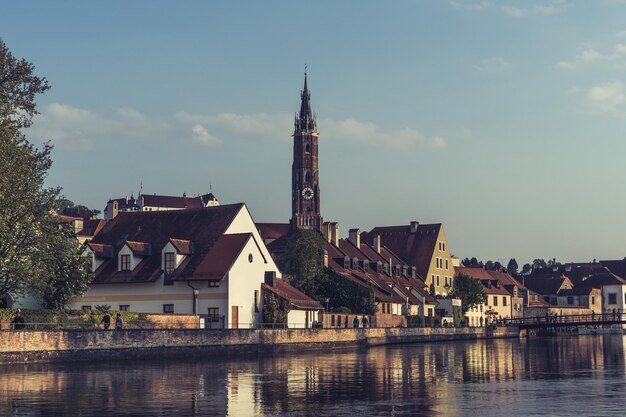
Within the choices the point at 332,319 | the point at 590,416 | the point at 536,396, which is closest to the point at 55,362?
the point at 536,396

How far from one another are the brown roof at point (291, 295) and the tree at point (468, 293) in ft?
151

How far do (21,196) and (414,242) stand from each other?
87.4 metres

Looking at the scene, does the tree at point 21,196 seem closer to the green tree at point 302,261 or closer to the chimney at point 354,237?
the green tree at point 302,261

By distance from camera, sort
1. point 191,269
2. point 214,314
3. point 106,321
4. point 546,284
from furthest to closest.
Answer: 1. point 546,284
2. point 191,269
3. point 214,314
4. point 106,321

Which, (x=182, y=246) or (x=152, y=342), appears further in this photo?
(x=182, y=246)

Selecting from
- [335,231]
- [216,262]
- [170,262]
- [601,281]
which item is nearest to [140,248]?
[170,262]

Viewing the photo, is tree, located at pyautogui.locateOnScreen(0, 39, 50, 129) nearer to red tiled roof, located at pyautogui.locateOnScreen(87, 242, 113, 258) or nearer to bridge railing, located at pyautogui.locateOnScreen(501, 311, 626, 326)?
red tiled roof, located at pyautogui.locateOnScreen(87, 242, 113, 258)

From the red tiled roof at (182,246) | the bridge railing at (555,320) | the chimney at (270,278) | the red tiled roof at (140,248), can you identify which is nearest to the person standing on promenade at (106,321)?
the red tiled roof at (182,246)

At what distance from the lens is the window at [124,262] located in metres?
75.4

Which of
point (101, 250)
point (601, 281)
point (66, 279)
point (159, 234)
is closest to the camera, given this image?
point (66, 279)

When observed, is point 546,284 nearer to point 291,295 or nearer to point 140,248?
point 291,295

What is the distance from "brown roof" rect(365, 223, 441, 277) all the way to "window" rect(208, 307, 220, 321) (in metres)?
59.6

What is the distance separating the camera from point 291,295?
75.6m

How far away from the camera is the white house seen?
70.7 m
